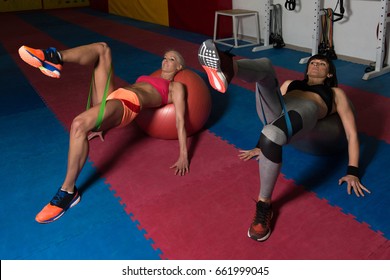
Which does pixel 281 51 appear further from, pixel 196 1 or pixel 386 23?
pixel 196 1

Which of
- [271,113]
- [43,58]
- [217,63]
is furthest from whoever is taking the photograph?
[43,58]

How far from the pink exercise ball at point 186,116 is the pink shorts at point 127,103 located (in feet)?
1.08

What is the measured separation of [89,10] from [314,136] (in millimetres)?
10881

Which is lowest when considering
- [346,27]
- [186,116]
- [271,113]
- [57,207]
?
[57,207]

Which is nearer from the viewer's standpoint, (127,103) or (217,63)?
(217,63)

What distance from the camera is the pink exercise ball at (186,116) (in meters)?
2.83

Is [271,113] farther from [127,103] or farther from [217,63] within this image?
[127,103]

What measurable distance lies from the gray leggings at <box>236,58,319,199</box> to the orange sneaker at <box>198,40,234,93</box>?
82mm

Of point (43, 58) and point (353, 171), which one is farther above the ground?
point (43, 58)

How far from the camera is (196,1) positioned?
23.1ft

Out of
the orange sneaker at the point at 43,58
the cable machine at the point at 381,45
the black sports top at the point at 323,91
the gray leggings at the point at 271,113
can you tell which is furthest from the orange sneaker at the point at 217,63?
the cable machine at the point at 381,45

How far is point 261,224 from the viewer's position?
6.50 feet

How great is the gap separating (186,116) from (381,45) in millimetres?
2810

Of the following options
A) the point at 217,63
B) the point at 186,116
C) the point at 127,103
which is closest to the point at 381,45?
the point at 186,116
